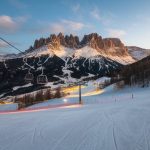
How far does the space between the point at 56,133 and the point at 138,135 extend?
5.88 metres

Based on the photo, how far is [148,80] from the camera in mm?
129000

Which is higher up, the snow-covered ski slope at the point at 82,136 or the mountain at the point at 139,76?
the mountain at the point at 139,76

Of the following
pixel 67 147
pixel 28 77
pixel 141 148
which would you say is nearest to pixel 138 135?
pixel 141 148

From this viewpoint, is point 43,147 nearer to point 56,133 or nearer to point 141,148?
point 56,133

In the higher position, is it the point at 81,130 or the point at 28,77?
the point at 28,77

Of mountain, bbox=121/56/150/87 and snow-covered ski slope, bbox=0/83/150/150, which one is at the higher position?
mountain, bbox=121/56/150/87

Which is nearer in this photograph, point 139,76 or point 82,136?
point 82,136

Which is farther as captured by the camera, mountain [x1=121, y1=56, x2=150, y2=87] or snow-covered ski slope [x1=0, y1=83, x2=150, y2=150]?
mountain [x1=121, y1=56, x2=150, y2=87]

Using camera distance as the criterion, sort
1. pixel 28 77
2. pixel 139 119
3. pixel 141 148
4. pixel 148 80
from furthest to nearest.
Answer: pixel 148 80 → pixel 28 77 → pixel 139 119 → pixel 141 148

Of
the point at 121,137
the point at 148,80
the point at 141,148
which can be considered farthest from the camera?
the point at 148,80

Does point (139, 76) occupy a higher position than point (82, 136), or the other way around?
point (139, 76)

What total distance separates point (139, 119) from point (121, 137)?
8.31 m

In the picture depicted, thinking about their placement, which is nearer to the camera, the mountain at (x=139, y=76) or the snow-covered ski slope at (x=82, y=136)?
the snow-covered ski slope at (x=82, y=136)

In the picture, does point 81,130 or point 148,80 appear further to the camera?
point 148,80
